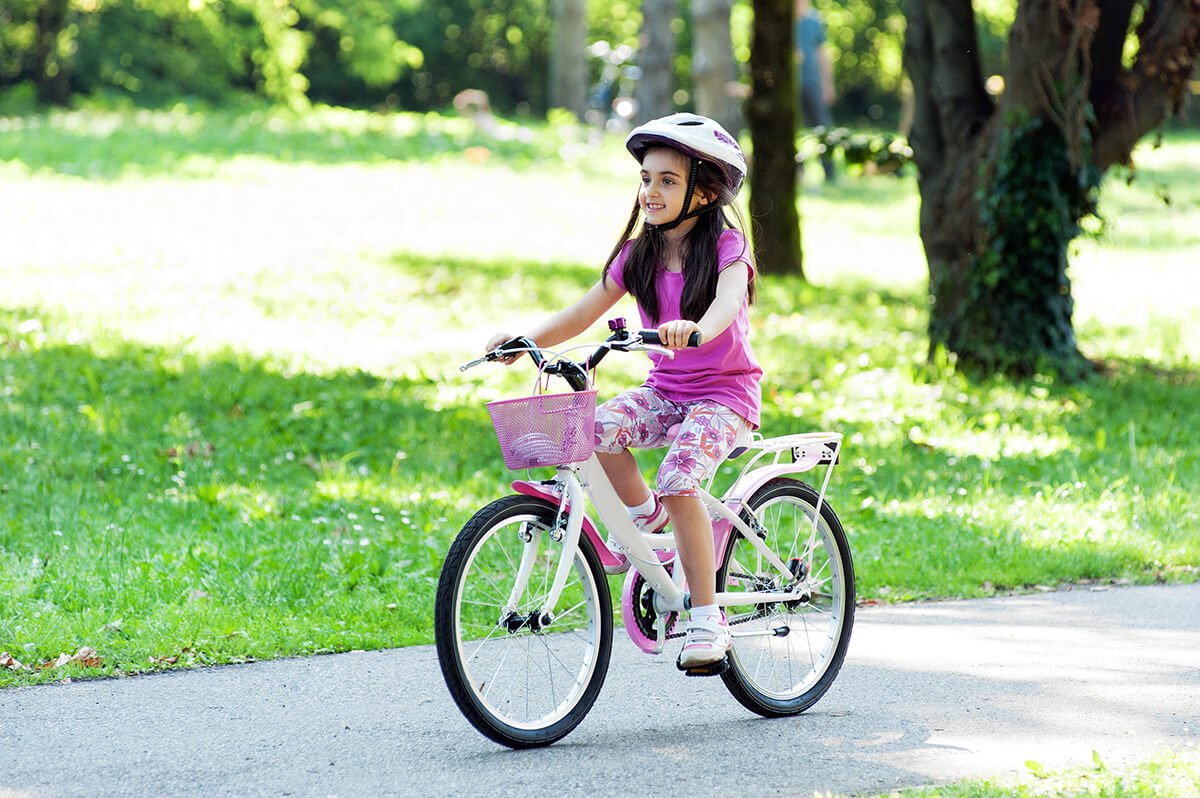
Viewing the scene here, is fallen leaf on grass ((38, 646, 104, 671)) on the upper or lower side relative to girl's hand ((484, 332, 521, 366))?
lower

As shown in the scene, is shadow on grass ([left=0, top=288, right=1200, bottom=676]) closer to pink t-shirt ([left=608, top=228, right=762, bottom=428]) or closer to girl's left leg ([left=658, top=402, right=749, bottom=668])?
girl's left leg ([left=658, top=402, right=749, bottom=668])

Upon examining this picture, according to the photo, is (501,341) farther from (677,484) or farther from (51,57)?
(51,57)

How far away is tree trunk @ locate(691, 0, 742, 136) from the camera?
18734mm

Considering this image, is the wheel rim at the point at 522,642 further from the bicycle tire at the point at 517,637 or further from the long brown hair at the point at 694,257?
the long brown hair at the point at 694,257

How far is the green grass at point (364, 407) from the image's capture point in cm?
648

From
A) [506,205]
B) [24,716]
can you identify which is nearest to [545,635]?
[24,716]

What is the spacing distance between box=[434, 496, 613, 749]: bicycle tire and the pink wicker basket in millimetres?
192

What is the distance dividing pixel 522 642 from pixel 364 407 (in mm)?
5172

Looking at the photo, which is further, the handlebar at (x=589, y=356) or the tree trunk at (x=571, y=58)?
the tree trunk at (x=571, y=58)

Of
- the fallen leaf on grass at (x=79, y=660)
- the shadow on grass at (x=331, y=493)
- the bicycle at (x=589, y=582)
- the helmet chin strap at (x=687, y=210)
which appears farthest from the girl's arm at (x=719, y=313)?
the fallen leaf on grass at (x=79, y=660)

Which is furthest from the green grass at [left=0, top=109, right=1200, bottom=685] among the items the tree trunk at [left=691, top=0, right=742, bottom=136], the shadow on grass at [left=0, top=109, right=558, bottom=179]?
the tree trunk at [left=691, top=0, right=742, bottom=136]

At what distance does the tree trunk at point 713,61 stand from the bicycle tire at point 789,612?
13748mm

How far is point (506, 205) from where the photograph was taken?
20109 millimetres

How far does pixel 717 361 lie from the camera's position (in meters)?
4.79
